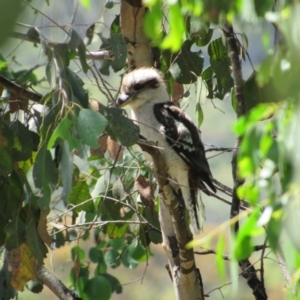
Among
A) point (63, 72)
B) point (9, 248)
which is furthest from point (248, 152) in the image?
point (9, 248)

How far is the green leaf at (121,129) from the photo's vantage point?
1.75 m

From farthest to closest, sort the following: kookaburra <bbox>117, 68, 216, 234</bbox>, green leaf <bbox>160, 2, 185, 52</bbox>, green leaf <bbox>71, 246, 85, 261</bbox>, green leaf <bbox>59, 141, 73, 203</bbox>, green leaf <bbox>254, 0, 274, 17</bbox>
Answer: kookaburra <bbox>117, 68, 216, 234</bbox> < green leaf <bbox>71, 246, 85, 261</bbox> < green leaf <bbox>59, 141, 73, 203</bbox> < green leaf <bbox>254, 0, 274, 17</bbox> < green leaf <bbox>160, 2, 185, 52</bbox>

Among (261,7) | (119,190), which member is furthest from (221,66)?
(261,7)

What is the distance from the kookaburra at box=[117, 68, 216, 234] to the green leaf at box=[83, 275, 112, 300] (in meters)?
0.36

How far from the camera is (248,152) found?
98cm

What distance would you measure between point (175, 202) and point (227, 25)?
0.52 meters

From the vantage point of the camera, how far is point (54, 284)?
2432mm

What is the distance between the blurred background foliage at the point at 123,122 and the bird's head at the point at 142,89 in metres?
0.08

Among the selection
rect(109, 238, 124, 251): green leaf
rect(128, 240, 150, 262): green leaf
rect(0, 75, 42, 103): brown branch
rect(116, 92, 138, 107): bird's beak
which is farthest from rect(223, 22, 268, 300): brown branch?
rect(109, 238, 124, 251): green leaf

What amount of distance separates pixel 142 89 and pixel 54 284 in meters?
0.81

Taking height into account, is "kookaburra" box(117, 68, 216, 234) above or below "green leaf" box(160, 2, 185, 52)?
above

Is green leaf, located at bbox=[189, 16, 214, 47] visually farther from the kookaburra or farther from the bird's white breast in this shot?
the bird's white breast

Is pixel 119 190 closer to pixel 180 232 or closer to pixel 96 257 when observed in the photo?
pixel 180 232

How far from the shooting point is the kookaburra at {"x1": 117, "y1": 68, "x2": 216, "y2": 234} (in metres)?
2.64
